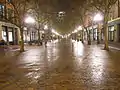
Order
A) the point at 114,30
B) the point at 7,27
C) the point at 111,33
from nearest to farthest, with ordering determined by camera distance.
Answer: the point at 7,27 < the point at 114,30 < the point at 111,33

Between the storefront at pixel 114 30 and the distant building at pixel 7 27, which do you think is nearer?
the distant building at pixel 7 27

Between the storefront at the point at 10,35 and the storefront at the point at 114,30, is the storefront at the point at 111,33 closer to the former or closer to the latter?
the storefront at the point at 114,30

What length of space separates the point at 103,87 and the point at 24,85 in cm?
304

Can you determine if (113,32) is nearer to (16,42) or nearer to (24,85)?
(16,42)

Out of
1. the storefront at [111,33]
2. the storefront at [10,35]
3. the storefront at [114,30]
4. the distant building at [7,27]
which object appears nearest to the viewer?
the distant building at [7,27]

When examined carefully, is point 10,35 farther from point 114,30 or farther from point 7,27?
point 114,30

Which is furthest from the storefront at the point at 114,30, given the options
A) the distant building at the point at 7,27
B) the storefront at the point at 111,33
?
the distant building at the point at 7,27

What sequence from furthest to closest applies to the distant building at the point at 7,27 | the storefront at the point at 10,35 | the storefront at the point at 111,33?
the storefront at the point at 111,33 → the storefront at the point at 10,35 → the distant building at the point at 7,27

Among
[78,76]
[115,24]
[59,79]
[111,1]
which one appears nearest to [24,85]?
[59,79]

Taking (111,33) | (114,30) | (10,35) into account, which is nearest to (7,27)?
(10,35)

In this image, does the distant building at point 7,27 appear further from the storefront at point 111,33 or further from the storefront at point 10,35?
the storefront at point 111,33

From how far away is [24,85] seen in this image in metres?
7.64

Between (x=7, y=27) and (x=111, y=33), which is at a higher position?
(x=7, y=27)

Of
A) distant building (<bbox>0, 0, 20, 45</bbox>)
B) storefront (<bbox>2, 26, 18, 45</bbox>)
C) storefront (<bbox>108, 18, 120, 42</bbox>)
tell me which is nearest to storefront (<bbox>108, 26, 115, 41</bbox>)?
storefront (<bbox>108, 18, 120, 42</bbox>)
